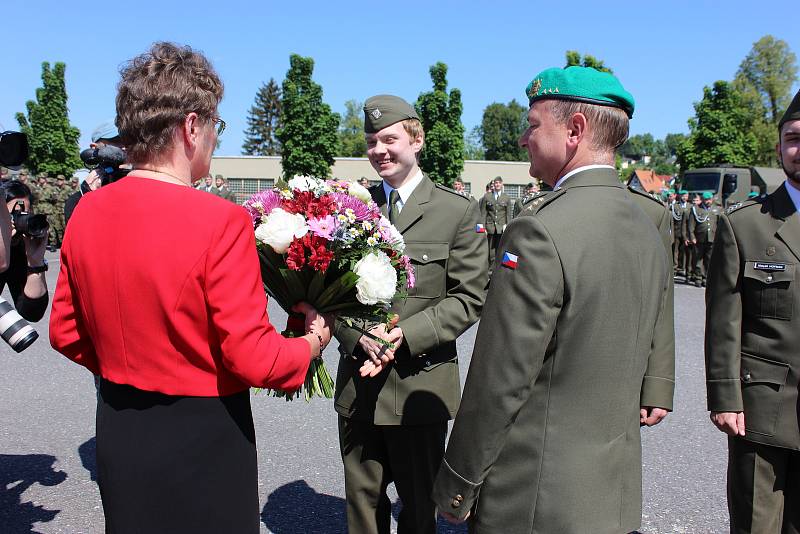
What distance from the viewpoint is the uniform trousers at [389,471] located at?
297 cm

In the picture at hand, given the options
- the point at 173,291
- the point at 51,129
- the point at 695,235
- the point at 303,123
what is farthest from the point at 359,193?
the point at 51,129

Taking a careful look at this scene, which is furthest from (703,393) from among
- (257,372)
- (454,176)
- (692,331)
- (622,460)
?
(454,176)

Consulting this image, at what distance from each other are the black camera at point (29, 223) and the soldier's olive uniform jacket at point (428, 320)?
64.9 inches

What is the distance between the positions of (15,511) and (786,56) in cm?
5780

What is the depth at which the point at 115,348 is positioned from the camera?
6.22 ft

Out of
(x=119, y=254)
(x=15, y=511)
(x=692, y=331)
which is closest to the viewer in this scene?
(x=119, y=254)

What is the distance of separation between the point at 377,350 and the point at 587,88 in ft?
4.61

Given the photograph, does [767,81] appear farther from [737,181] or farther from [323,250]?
[323,250]

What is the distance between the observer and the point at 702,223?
1692cm

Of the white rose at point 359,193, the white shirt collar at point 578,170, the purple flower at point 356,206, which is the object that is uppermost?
the white shirt collar at point 578,170

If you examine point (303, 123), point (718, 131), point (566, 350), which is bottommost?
point (566, 350)

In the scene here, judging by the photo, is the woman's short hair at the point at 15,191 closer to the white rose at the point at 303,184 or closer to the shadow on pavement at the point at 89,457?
the white rose at the point at 303,184

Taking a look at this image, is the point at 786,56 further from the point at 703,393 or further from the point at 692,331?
the point at 703,393

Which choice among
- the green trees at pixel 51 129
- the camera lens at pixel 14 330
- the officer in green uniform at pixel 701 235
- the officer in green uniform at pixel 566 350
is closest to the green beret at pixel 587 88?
the officer in green uniform at pixel 566 350
